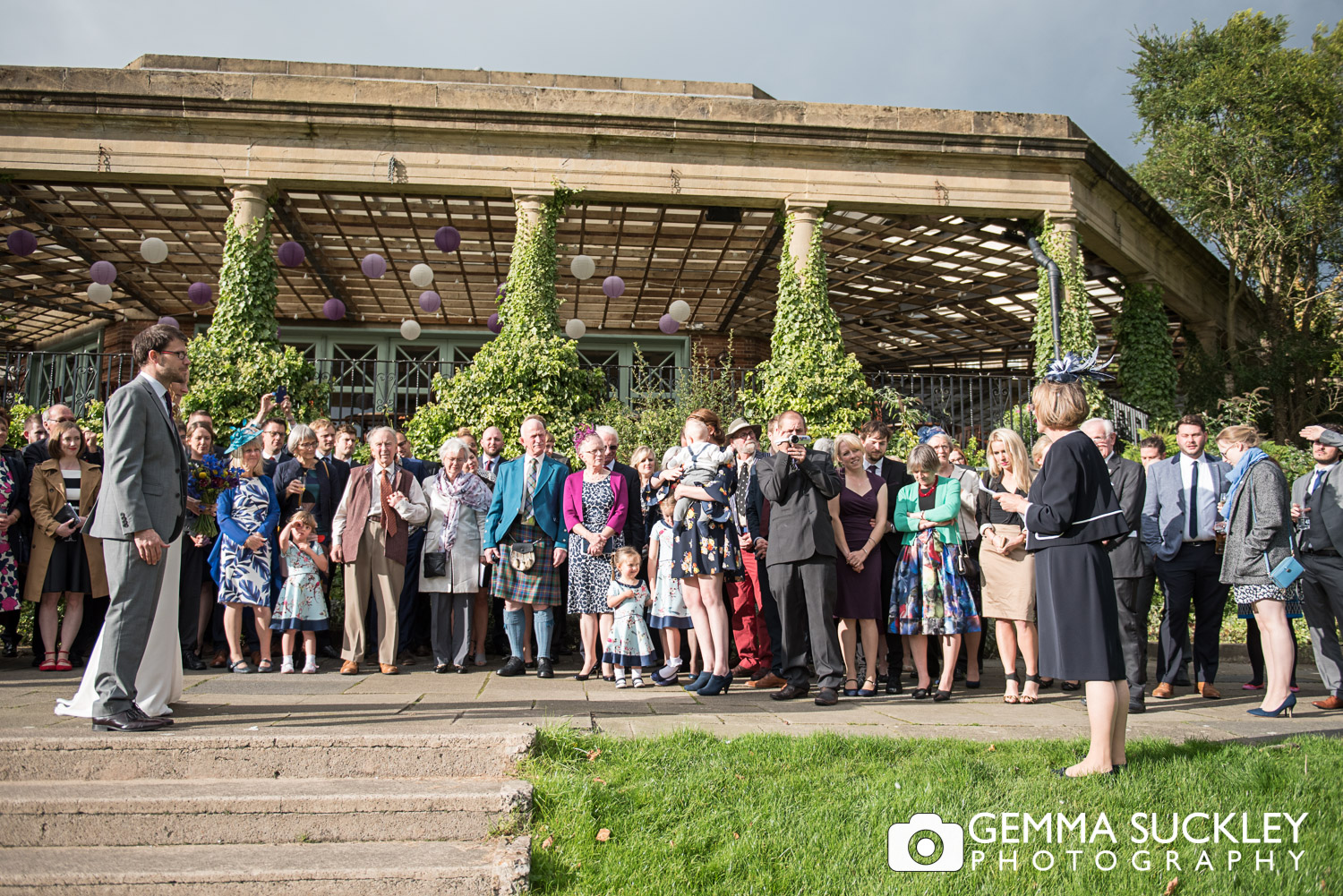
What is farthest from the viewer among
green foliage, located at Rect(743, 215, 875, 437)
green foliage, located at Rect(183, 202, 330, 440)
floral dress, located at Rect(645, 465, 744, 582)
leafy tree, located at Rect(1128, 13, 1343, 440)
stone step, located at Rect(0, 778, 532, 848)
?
leafy tree, located at Rect(1128, 13, 1343, 440)

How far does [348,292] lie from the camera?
64.3ft

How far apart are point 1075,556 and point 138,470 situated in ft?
15.6

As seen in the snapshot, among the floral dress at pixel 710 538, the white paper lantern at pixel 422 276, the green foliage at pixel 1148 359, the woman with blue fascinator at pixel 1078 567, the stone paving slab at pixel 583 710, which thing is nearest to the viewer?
the woman with blue fascinator at pixel 1078 567

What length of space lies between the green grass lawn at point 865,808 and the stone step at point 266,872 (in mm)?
206

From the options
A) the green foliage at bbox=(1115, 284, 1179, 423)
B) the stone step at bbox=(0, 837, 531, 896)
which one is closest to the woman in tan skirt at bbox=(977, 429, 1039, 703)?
the stone step at bbox=(0, 837, 531, 896)

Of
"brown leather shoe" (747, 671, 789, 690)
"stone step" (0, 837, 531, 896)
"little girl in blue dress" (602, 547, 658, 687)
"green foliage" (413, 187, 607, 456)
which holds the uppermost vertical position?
"green foliage" (413, 187, 607, 456)

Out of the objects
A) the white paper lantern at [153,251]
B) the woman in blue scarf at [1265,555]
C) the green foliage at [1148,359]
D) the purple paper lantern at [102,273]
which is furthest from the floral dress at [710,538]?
the green foliage at [1148,359]

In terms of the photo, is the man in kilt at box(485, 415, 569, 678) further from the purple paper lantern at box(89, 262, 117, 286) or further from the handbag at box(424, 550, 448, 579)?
the purple paper lantern at box(89, 262, 117, 286)

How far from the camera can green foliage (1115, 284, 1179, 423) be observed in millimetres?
15961

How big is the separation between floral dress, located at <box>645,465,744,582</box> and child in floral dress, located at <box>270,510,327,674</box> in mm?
2907

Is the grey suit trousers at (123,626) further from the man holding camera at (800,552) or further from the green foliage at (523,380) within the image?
the green foliage at (523,380)

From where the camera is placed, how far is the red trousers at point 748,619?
7.04m

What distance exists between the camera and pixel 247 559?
653 centimetres

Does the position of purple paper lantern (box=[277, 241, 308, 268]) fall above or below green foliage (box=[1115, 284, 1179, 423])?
above
